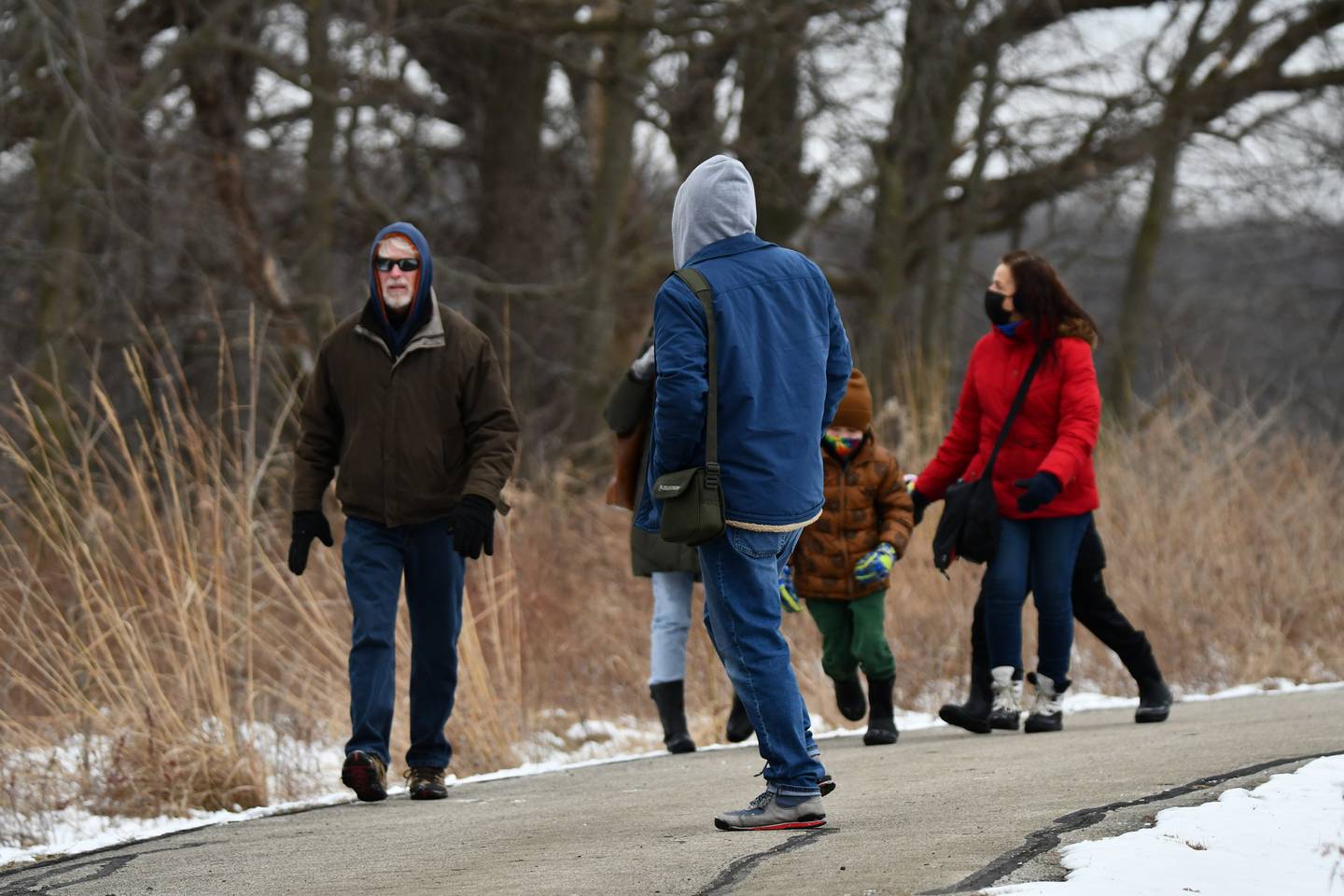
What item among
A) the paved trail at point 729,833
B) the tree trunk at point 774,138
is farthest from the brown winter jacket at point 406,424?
the tree trunk at point 774,138

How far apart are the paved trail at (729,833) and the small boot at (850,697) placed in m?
0.34

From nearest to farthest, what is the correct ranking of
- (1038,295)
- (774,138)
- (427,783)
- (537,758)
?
(427,783)
(1038,295)
(537,758)
(774,138)

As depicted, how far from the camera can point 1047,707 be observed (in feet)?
23.0

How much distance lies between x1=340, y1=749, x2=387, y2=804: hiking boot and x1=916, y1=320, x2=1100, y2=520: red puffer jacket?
2.48m

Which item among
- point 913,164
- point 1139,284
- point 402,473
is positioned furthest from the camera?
point 1139,284

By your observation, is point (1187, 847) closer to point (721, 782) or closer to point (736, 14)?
point (721, 782)

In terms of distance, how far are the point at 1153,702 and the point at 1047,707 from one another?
491 millimetres

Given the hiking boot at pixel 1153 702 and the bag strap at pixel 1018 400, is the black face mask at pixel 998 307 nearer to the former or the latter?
the bag strap at pixel 1018 400

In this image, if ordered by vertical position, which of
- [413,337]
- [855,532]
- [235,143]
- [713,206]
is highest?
[235,143]

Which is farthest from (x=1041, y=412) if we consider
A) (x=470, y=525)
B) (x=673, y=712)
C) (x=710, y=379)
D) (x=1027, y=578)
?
(x=710, y=379)

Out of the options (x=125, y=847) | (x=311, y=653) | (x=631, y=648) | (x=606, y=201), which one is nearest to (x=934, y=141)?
(x=606, y=201)

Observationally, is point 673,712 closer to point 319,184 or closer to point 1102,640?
point 1102,640

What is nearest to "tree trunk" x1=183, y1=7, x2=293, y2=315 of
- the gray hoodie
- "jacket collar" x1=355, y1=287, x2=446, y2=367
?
"jacket collar" x1=355, y1=287, x2=446, y2=367

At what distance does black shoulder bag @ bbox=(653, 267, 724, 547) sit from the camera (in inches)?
177
